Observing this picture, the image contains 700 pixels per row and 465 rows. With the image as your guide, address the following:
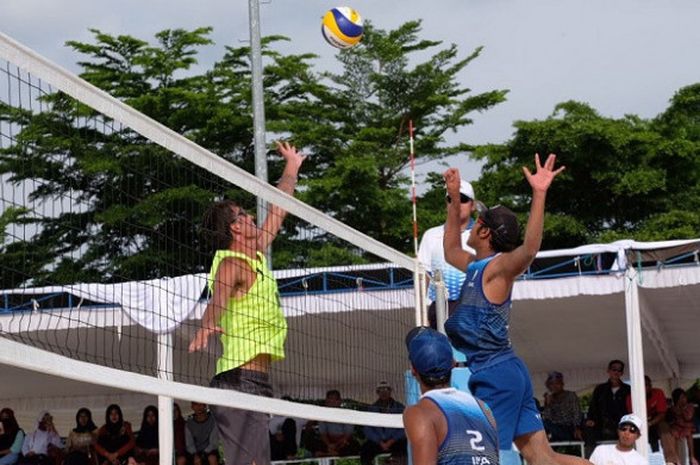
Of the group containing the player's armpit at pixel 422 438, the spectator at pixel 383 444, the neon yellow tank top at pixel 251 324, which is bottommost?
the player's armpit at pixel 422 438

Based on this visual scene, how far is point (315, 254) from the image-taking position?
35.2 metres

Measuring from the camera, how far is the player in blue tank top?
7.62m

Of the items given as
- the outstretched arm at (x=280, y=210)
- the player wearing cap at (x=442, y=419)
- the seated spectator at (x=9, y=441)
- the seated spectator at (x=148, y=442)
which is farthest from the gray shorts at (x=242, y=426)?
the seated spectator at (x=9, y=441)

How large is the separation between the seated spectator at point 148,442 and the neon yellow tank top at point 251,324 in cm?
1025

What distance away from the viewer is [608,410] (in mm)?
17016

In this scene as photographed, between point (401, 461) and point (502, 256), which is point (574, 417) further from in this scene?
point (502, 256)

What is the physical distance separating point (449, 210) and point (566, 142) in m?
30.7

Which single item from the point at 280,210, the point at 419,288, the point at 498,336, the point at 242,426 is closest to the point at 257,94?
the point at 419,288

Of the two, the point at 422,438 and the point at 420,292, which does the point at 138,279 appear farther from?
the point at 422,438

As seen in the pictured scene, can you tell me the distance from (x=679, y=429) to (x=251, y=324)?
438 inches

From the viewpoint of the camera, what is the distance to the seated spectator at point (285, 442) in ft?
60.6

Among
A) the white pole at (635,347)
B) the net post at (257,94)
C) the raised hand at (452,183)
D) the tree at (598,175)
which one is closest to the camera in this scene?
the raised hand at (452,183)

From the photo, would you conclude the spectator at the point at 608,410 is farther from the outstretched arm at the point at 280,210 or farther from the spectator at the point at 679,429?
the outstretched arm at the point at 280,210

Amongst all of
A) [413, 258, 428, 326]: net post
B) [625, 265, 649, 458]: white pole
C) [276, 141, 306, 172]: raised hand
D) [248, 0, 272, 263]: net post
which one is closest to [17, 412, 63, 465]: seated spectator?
[248, 0, 272, 263]: net post
